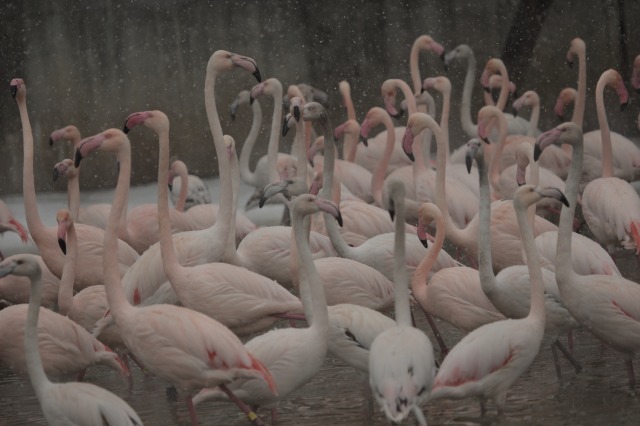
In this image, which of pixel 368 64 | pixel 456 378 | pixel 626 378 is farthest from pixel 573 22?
pixel 456 378

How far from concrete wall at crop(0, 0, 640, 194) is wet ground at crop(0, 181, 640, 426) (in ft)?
21.2

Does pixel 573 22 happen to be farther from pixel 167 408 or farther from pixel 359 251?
pixel 167 408

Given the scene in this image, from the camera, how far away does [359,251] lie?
25.9ft

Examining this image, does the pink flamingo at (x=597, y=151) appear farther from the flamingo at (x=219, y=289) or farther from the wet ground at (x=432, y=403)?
the flamingo at (x=219, y=289)

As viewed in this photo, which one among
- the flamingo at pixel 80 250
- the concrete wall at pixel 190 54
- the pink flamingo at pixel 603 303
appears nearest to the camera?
the pink flamingo at pixel 603 303

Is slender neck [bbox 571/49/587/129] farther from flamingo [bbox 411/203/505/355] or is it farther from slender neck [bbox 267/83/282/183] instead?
flamingo [bbox 411/203/505/355]

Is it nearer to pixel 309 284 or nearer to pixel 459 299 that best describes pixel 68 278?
pixel 309 284

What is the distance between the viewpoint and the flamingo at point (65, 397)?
5.42 m

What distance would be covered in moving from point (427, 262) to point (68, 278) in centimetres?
212

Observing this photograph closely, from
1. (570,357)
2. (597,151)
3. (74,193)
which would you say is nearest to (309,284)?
(570,357)

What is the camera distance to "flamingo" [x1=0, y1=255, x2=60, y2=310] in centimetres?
837

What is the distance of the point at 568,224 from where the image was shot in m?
6.50

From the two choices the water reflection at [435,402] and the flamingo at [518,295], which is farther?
the flamingo at [518,295]

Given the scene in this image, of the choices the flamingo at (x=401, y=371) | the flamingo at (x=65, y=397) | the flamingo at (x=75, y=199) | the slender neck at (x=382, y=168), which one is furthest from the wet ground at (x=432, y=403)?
the slender neck at (x=382, y=168)
